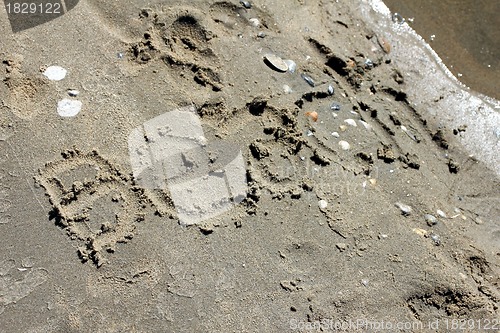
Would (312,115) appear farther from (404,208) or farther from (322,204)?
(404,208)

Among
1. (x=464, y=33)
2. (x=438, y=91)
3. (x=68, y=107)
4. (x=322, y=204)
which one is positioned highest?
(x=464, y=33)

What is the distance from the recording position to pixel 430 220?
3.49 m

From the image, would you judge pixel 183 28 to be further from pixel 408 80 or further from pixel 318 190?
pixel 408 80

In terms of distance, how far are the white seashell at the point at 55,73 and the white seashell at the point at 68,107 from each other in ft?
0.64

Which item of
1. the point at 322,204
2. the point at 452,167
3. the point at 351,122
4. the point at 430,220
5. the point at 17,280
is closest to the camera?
the point at 17,280

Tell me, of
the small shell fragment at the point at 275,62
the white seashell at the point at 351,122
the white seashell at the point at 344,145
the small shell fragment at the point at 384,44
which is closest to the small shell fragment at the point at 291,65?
the small shell fragment at the point at 275,62

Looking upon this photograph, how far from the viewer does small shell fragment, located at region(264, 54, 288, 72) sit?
375 cm

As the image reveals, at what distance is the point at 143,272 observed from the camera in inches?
115

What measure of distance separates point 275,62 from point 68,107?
1.56 meters

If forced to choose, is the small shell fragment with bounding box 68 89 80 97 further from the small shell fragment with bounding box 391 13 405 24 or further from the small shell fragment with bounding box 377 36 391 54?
the small shell fragment with bounding box 391 13 405 24

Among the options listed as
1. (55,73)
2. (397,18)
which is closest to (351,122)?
(397,18)

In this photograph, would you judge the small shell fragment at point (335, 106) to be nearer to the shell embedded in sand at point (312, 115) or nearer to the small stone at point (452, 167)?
the shell embedded in sand at point (312, 115)

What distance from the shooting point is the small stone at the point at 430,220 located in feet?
11.4

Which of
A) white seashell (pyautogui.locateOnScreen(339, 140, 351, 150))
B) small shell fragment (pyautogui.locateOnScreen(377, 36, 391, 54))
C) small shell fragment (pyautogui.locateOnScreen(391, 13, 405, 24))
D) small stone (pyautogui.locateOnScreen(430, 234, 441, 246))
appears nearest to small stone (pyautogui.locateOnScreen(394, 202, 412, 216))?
small stone (pyautogui.locateOnScreen(430, 234, 441, 246))
